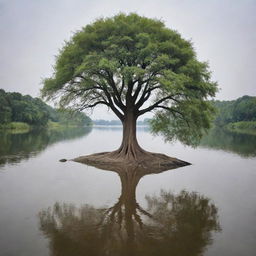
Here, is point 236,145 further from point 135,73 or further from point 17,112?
point 17,112

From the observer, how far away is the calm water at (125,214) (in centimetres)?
611

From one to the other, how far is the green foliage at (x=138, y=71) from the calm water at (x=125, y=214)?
6529 millimetres

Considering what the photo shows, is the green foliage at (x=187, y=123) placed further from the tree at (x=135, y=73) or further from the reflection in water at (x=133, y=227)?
the reflection in water at (x=133, y=227)

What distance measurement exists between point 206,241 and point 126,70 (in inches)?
502

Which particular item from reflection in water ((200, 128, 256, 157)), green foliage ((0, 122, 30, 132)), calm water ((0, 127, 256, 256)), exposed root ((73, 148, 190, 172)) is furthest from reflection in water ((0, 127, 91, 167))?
green foliage ((0, 122, 30, 132))

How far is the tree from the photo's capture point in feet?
55.1

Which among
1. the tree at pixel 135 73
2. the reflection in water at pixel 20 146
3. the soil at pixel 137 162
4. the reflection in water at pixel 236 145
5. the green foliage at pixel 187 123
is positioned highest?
the tree at pixel 135 73

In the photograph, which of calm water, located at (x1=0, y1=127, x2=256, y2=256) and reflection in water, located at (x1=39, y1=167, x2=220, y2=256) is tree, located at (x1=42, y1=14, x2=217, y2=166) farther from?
reflection in water, located at (x1=39, y1=167, x2=220, y2=256)

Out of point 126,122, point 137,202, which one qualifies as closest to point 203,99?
point 126,122

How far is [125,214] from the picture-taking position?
27.6 ft

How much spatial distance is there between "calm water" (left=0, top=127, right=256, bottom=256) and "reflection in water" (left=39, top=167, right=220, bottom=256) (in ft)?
0.09

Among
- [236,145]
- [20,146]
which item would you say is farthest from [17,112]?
[236,145]

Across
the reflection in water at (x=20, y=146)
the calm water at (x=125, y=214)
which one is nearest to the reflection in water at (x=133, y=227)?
the calm water at (x=125, y=214)

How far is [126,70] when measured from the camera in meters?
16.1
